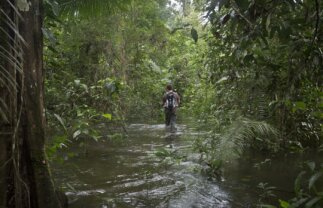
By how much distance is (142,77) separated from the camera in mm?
15742

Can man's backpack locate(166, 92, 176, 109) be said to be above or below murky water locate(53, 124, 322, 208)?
above

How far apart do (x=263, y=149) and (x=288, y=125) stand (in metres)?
0.72

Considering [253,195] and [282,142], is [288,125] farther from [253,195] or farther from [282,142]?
[253,195]

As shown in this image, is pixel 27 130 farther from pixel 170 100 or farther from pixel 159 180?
pixel 170 100

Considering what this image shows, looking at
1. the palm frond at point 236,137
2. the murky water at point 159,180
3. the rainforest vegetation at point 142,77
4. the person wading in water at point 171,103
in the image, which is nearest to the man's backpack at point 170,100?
the person wading in water at point 171,103

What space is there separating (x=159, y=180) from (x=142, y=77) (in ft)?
31.7

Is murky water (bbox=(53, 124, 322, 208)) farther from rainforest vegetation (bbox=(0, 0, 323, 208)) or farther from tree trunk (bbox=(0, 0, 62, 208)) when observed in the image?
tree trunk (bbox=(0, 0, 62, 208))

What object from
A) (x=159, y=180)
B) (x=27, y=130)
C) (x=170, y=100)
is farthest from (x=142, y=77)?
(x=27, y=130)

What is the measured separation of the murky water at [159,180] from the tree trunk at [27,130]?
53.3 inches

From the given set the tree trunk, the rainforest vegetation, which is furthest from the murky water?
the tree trunk

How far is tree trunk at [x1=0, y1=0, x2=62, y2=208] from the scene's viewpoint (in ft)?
11.5

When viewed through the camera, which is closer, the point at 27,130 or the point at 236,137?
the point at 27,130

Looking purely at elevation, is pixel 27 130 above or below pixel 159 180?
above

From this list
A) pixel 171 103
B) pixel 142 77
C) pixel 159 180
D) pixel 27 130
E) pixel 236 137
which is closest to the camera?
pixel 27 130
